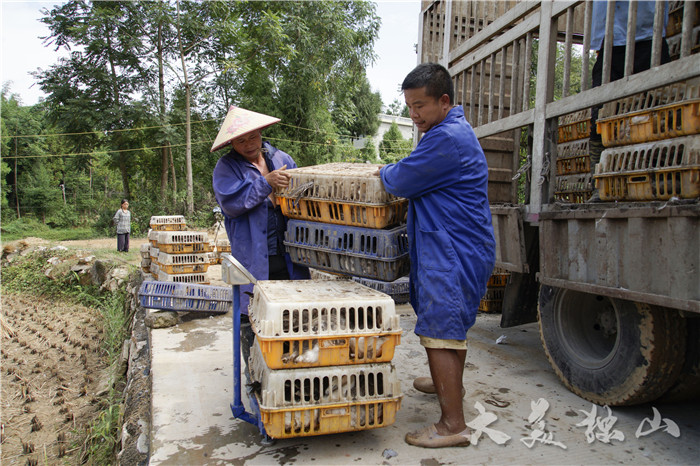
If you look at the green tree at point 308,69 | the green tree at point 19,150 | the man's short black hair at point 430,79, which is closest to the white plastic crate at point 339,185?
the man's short black hair at point 430,79

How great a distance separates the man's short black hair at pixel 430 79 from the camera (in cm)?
248

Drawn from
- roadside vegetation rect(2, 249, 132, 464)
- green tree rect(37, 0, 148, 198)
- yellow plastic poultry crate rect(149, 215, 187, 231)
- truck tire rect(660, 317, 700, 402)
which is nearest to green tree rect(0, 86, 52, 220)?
green tree rect(37, 0, 148, 198)

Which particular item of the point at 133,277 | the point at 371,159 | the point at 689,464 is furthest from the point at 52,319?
the point at 371,159

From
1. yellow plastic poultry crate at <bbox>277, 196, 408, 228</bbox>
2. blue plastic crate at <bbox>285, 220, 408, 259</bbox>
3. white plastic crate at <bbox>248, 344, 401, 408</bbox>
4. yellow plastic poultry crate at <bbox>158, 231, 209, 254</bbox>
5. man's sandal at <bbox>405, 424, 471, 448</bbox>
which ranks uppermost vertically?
yellow plastic poultry crate at <bbox>277, 196, 408, 228</bbox>

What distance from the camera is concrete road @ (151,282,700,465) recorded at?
235 cm

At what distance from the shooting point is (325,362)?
88.7 inches

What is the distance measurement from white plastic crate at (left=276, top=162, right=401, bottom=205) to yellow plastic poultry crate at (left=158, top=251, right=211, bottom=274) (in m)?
4.64

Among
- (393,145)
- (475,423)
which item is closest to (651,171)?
(475,423)

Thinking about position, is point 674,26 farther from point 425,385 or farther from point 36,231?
point 36,231

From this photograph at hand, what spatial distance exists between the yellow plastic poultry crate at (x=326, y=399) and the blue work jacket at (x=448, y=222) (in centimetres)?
39

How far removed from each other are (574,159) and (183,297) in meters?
4.61

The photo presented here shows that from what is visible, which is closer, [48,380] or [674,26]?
[674,26]

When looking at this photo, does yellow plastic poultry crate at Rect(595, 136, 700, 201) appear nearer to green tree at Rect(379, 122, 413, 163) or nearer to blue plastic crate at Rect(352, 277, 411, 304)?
blue plastic crate at Rect(352, 277, 411, 304)

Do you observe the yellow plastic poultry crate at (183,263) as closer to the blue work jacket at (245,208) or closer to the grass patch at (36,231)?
the blue work jacket at (245,208)
